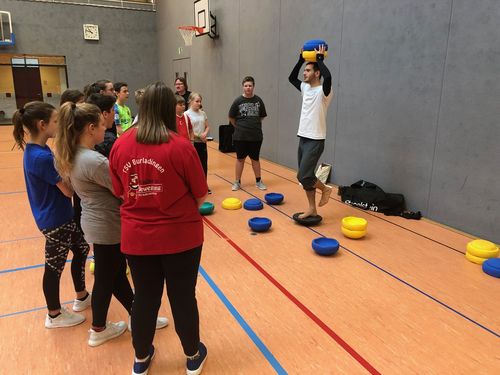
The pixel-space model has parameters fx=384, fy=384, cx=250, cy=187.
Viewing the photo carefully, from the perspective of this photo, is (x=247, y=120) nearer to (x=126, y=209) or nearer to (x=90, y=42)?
(x=126, y=209)

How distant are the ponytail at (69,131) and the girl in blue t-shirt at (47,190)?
0.55 ft

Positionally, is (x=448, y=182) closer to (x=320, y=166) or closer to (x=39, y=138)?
(x=320, y=166)

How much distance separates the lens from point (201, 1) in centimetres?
931

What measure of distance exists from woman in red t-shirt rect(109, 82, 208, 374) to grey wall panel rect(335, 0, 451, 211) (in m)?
3.35

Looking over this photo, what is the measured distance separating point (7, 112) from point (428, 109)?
13442 mm

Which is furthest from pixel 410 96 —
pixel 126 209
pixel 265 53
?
pixel 126 209

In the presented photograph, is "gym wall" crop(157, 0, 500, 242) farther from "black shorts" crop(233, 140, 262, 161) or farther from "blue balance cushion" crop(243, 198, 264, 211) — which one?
"blue balance cushion" crop(243, 198, 264, 211)

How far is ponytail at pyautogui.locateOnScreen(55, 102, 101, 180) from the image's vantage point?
194 centimetres

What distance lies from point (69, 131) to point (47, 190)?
1.42 ft

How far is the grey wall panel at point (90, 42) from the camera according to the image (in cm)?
1188

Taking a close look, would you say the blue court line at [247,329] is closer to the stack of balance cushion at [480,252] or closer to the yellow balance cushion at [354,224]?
the yellow balance cushion at [354,224]

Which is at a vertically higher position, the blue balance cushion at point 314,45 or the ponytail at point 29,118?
the blue balance cushion at point 314,45

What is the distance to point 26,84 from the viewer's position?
41.9ft

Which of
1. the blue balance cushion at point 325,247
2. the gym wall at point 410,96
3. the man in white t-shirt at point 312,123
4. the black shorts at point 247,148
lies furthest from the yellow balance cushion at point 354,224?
the black shorts at point 247,148
